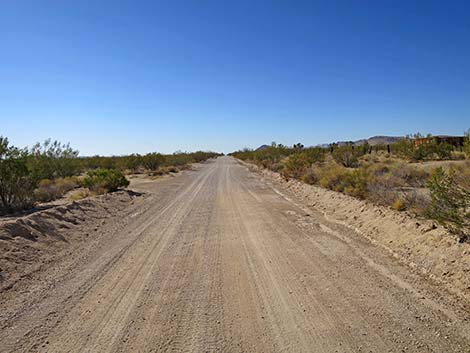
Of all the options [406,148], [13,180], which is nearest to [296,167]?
[406,148]

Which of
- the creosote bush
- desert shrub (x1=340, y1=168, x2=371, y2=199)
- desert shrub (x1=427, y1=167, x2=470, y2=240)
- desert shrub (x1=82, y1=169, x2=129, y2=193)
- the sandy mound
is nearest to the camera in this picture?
the sandy mound

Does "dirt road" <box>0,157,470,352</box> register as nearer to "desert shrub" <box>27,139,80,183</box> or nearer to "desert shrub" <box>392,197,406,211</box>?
"desert shrub" <box>392,197,406,211</box>

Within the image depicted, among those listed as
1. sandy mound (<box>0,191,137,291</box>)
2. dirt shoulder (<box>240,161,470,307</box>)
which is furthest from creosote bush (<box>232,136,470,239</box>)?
sandy mound (<box>0,191,137,291</box>)

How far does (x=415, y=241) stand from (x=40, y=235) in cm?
998

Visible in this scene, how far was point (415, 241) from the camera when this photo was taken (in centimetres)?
872

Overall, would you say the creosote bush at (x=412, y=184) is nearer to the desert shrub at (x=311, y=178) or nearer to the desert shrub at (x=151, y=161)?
the desert shrub at (x=311, y=178)

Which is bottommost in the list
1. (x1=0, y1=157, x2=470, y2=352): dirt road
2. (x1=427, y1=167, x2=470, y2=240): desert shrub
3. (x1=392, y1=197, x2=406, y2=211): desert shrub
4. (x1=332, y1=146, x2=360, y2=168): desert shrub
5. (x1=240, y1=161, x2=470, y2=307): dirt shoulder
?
(x1=0, y1=157, x2=470, y2=352): dirt road

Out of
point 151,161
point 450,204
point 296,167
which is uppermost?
point 151,161

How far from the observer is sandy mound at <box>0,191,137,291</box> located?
780 centimetres

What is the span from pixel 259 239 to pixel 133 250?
11.4ft

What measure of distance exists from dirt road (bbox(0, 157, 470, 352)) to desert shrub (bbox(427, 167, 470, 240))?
1670 mm

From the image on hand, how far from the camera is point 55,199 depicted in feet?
67.7

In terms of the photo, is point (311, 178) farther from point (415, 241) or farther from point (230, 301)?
point (230, 301)

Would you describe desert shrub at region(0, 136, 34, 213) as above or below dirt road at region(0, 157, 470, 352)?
above
